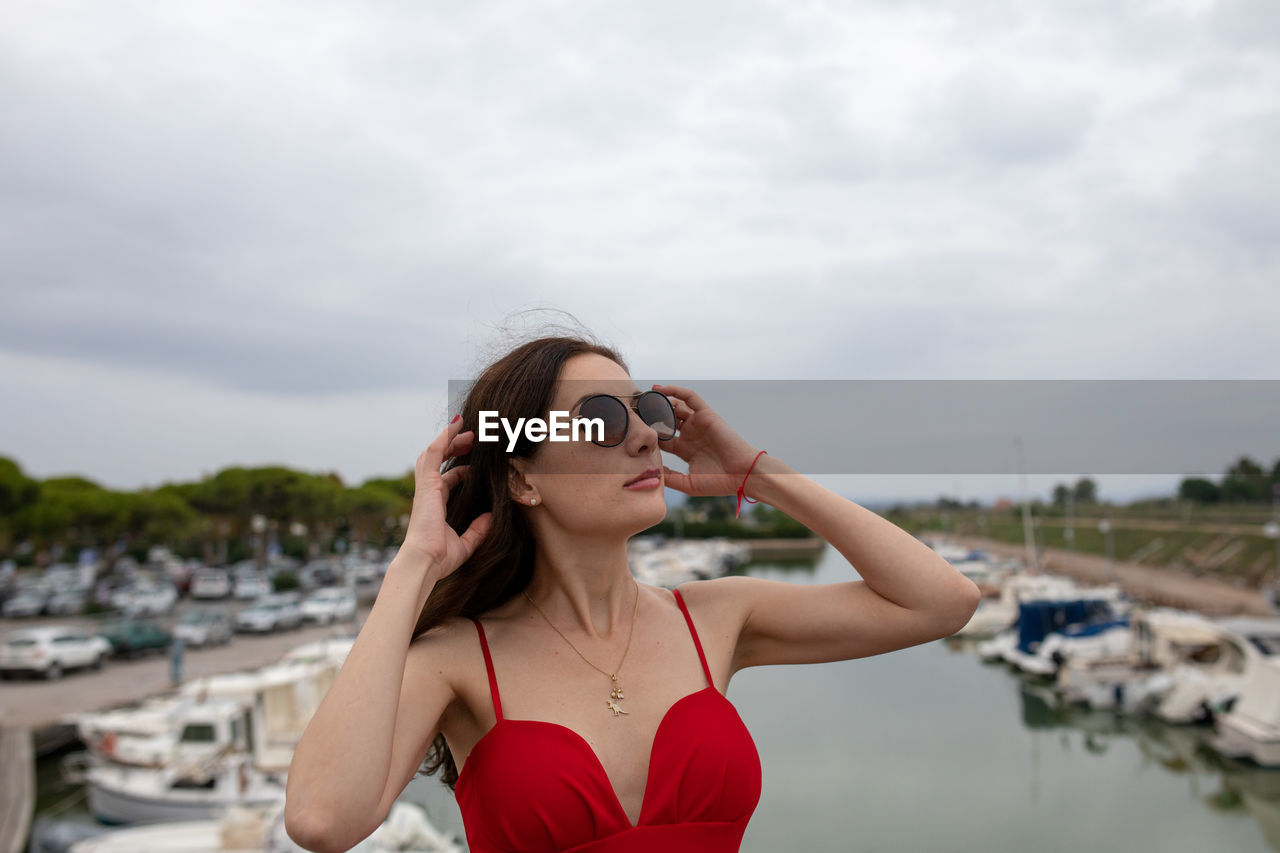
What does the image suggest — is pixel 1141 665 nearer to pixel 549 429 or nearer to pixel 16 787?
pixel 549 429

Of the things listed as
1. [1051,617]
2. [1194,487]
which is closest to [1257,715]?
[1051,617]

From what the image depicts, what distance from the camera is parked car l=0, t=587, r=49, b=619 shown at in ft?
84.1

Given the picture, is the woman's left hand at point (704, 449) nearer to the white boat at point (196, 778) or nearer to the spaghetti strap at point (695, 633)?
the spaghetti strap at point (695, 633)

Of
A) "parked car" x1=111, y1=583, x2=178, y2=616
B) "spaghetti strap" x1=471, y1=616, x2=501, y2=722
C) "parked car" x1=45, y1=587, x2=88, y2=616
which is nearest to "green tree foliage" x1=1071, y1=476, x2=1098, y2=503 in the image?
"spaghetti strap" x1=471, y1=616, x2=501, y2=722

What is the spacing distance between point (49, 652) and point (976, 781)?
59.9 ft

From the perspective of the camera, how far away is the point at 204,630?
68.8 ft

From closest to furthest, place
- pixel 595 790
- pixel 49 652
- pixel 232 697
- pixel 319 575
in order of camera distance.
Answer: pixel 595 790 < pixel 232 697 < pixel 49 652 < pixel 319 575

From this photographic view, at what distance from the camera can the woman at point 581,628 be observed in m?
1.28

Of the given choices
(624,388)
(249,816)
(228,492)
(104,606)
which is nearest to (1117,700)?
(249,816)

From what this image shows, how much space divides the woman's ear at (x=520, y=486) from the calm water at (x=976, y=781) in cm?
896

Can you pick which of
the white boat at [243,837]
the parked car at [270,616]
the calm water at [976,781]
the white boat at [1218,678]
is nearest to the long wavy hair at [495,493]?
the white boat at [243,837]

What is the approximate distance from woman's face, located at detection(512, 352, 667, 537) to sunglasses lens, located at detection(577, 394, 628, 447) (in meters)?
0.01

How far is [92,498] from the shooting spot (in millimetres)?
30109

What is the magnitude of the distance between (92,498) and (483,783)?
34.7 meters
